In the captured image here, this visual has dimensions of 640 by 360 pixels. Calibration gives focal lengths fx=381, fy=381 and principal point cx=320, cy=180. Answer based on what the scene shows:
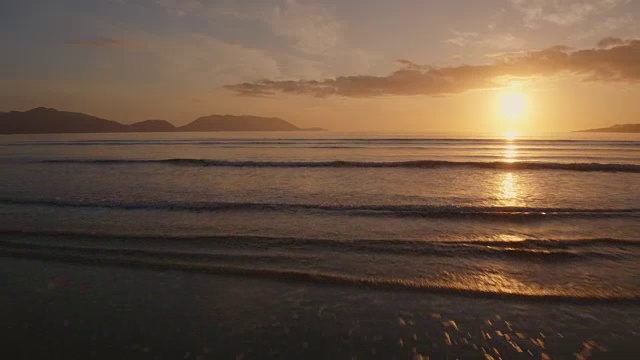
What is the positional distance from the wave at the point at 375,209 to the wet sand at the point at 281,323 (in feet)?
21.9

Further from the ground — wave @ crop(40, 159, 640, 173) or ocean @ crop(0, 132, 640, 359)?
wave @ crop(40, 159, 640, 173)

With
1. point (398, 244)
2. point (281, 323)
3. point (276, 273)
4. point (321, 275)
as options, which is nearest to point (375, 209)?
point (398, 244)

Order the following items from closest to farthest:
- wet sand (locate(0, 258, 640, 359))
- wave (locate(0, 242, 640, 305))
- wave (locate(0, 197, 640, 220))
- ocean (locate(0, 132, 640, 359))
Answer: wet sand (locate(0, 258, 640, 359)), ocean (locate(0, 132, 640, 359)), wave (locate(0, 242, 640, 305)), wave (locate(0, 197, 640, 220))

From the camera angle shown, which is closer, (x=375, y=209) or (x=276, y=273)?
(x=276, y=273)

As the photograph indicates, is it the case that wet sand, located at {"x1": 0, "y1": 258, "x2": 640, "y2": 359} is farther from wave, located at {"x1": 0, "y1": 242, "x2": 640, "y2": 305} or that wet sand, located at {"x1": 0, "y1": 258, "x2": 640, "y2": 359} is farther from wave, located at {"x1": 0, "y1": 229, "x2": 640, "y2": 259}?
wave, located at {"x1": 0, "y1": 229, "x2": 640, "y2": 259}

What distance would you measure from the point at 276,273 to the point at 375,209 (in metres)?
7.09

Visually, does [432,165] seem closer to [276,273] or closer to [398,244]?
[398,244]

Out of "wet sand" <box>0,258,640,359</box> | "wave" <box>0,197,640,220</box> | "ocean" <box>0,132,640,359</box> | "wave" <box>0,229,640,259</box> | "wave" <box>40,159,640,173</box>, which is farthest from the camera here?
"wave" <box>40,159,640,173</box>

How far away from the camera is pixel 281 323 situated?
584 cm

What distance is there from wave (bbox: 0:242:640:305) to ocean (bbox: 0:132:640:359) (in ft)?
0.14

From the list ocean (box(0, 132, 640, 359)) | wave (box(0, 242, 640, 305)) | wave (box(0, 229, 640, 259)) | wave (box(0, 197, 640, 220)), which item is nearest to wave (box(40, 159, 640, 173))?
ocean (box(0, 132, 640, 359))

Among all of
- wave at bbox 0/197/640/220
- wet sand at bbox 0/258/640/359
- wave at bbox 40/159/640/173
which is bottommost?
wet sand at bbox 0/258/640/359

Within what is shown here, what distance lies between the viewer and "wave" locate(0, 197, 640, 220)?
42.7 feet

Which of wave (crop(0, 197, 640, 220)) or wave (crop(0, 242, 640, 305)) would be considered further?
wave (crop(0, 197, 640, 220))
